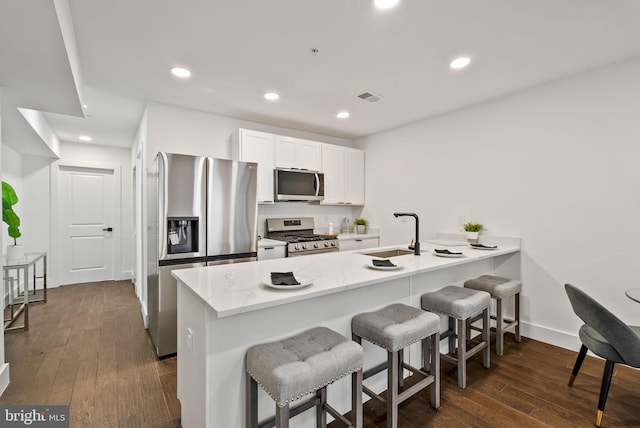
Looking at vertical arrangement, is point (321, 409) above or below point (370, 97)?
below

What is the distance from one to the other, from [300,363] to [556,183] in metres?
3.04

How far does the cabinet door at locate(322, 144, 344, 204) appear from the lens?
4.55m

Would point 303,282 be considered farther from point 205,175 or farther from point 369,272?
point 205,175

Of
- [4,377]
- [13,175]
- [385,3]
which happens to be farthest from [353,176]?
[13,175]

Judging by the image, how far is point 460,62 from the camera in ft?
8.31

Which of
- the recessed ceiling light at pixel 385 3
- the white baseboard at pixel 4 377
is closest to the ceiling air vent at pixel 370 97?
the recessed ceiling light at pixel 385 3

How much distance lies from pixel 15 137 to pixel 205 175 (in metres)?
2.99

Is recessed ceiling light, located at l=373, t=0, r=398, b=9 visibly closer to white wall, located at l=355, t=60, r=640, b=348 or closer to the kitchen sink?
the kitchen sink

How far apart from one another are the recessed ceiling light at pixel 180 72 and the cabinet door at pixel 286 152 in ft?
4.83

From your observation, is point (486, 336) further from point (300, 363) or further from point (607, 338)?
point (300, 363)

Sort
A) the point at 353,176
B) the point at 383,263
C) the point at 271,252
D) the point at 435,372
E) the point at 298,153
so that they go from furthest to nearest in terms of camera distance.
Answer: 1. the point at 353,176
2. the point at 298,153
3. the point at 271,252
4. the point at 383,263
5. the point at 435,372

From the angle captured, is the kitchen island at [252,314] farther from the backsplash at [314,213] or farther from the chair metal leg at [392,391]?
the backsplash at [314,213]

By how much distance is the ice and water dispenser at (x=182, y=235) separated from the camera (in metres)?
2.86

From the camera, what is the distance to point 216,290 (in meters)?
1.47
